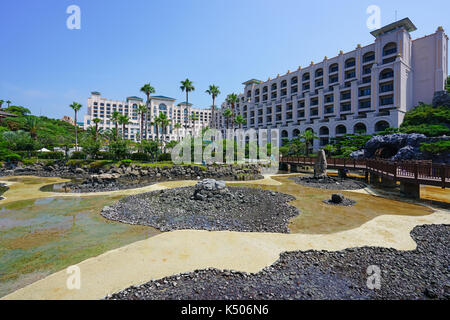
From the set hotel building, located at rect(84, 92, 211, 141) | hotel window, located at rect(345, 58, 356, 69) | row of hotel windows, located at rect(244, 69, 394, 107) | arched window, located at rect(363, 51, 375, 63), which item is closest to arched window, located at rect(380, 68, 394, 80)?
row of hotel windows, located at rect(244, 69, 394, 107)

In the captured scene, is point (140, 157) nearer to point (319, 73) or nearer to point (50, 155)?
point (50, 155)

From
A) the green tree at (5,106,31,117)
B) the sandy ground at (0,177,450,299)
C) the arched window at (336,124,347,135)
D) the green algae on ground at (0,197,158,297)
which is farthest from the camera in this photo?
the green tree at (5,106,31,117)

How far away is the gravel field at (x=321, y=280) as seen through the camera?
452cm

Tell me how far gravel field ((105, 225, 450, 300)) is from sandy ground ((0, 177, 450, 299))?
0.40 m

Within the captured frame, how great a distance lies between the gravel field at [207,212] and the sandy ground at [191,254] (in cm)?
93

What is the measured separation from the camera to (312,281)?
16.5ft

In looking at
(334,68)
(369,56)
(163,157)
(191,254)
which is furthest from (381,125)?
(191,254)

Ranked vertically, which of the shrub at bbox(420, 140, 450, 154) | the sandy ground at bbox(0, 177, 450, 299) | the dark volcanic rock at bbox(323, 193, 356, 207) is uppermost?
the shrub at bbox(420, 140, 450, 154)

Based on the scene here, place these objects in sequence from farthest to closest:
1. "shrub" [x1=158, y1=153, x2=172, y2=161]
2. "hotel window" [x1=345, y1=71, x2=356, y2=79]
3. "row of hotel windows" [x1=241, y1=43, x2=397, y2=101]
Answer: "hotel window" [x1=345, y1=71, x2=356, y2=79]
"row of hotel windows" [x1=241, y1=43, x2=397, y2=101]
"shrub" [x1=158, y1=153, x2=172, y2=161]

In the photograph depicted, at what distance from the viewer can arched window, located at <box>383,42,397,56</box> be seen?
45.8m

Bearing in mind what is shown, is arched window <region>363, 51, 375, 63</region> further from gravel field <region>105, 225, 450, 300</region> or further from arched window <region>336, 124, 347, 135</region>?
gravel field <region>105, 225, 450, 300</region>

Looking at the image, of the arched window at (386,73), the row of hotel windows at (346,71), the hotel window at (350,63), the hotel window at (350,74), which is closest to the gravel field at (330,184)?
the arched window at (386,73)
